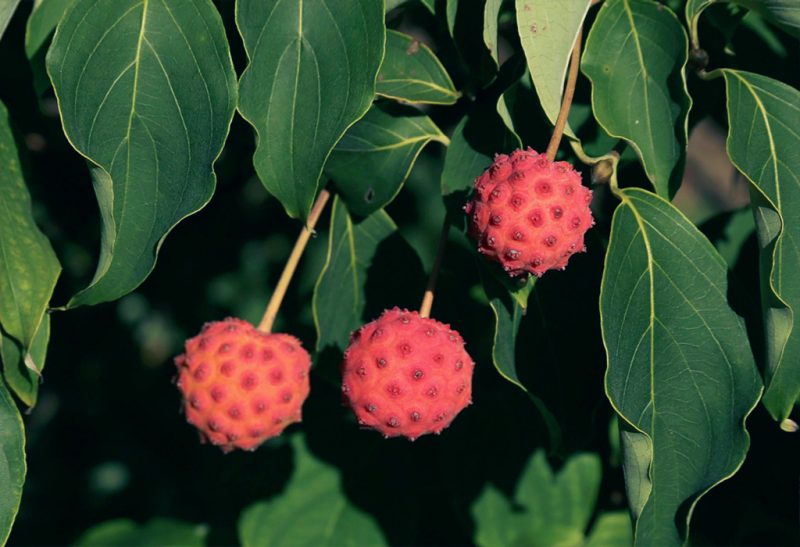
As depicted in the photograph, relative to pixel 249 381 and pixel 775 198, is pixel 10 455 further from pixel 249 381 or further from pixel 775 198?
pixel 775 198

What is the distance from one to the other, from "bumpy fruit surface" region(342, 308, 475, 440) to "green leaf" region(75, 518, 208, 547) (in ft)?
3.61

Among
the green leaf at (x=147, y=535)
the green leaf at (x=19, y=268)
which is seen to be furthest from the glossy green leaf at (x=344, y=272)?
the green leaf at (x=147, y=535)

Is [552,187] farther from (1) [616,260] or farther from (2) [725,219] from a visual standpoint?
(2) [725,219]

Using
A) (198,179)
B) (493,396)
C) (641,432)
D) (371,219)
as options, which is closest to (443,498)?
(493,396)

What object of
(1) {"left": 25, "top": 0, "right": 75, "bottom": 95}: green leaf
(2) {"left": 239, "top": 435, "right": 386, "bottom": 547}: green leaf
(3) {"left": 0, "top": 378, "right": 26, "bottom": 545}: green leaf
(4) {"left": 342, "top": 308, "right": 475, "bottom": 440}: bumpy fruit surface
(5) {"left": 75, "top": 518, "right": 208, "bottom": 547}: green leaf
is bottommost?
(5) {"left": 75, "top": 518, "right": 208, "bottom": 547}: green leaf

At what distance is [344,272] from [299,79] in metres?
0.48

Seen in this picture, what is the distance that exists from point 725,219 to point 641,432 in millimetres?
917

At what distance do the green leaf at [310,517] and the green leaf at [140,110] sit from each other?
3.31ft

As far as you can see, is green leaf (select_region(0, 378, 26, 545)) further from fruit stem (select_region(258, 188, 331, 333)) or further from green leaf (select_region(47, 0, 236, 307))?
fruit stem (select_region(258, 188, 331, 333))

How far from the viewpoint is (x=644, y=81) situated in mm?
1508

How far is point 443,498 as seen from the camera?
2.36m

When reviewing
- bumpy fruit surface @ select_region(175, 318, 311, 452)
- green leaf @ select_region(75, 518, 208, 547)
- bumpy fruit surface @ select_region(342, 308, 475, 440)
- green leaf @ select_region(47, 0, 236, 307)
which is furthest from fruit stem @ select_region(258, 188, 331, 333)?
green leaf @ select_region(75, 518, 208, 547)

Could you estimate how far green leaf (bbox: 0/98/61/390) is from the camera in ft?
4.92

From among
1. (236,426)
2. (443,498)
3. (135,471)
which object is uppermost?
(236,426)
